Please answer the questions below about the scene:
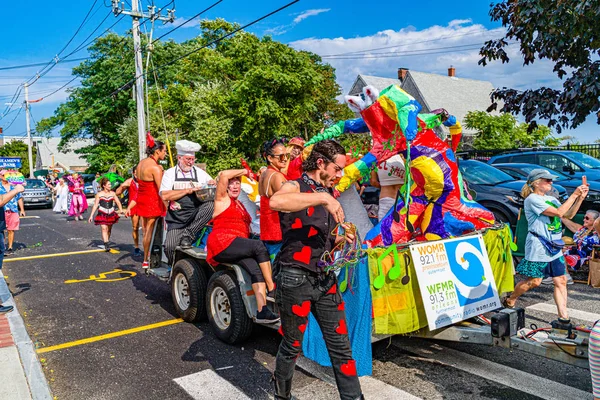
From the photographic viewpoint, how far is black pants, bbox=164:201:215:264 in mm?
5863

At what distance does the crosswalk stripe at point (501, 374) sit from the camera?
3.69m

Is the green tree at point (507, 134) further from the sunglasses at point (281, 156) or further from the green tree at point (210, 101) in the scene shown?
the sunglasses at point (281, 156)

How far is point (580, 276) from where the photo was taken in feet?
25.2

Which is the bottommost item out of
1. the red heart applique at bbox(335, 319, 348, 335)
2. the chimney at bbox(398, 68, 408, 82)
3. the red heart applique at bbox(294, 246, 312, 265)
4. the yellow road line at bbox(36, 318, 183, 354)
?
the yellow road line at bbox(36, 318, 183, 354)

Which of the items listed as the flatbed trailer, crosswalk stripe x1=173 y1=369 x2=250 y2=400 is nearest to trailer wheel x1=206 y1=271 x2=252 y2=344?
the flatbed trailer

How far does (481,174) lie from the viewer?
1013 centimetres

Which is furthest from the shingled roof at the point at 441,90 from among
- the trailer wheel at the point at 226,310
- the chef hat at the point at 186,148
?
the trailer wheel at the point at 226,310

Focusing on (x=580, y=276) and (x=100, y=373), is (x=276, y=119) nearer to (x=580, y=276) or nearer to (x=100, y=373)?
(x=580, y=276)

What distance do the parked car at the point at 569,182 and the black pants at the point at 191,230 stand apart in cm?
717

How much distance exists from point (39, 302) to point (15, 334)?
165 centimetres

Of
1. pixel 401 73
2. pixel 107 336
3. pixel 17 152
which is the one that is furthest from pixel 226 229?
pixel 17 152

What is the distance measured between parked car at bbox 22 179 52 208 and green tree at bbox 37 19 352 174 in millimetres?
6634

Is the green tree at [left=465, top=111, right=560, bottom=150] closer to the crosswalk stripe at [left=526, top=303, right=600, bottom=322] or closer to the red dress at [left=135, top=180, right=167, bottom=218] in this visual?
the crosswalk stripe at [left=526, top=303, right=600, bottom=322]

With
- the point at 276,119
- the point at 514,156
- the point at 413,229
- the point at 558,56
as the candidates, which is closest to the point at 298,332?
the point at 413,229
